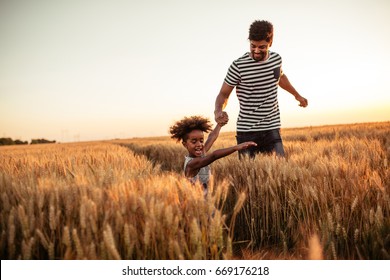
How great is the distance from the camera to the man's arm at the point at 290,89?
3.64 meters

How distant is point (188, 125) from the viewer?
9.71 ft

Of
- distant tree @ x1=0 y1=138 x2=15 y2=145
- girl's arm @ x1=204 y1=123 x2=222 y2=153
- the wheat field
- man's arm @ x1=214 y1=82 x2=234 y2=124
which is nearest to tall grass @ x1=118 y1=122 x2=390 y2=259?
the wheat field

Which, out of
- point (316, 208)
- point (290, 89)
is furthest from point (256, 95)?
point (316, 208)

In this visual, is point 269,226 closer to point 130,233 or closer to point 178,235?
point 178,235

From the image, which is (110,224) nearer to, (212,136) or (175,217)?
(175,217)

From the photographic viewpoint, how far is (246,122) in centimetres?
343

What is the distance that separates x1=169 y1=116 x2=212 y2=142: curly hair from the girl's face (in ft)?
0.21

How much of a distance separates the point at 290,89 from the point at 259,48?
83 centimetres

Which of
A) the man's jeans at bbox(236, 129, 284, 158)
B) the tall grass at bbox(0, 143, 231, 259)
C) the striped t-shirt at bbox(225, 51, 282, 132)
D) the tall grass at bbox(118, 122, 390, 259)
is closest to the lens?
the tall grass at bbox(0, 143, 231, 259)

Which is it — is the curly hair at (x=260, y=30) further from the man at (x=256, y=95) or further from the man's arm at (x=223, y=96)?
the man's arm at (x=223, y=96)

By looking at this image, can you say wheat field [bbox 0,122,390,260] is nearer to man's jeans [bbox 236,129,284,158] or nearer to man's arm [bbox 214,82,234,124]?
man's jeans [bbox 236,129,284,158]

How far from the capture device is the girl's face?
284 centimetres

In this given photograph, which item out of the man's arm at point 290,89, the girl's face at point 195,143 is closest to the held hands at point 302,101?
the man's arm at point 290,89
